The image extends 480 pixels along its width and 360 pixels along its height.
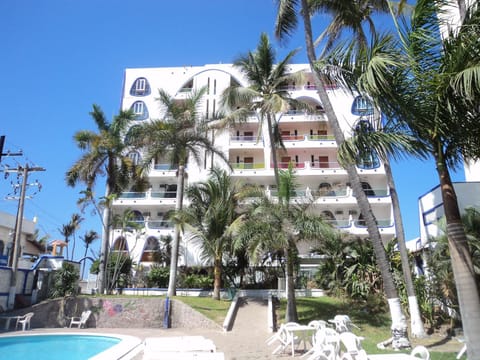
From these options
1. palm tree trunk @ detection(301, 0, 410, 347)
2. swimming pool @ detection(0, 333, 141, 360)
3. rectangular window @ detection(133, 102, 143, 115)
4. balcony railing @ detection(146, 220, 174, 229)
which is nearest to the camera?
palm tree trunk @ detection(301, 0, 410, 347)

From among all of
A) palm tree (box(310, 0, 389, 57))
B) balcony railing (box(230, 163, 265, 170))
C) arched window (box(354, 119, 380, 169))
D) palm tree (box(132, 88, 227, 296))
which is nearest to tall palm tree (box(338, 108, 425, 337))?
arched window (box(354, 119, 380, 169))

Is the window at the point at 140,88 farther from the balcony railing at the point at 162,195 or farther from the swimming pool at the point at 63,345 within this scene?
the swimming pool at the point at 63,345

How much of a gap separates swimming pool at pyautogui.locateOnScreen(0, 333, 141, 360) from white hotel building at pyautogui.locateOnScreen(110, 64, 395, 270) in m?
15.7

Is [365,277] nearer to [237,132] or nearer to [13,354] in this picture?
[13,354]

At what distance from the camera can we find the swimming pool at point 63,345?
43.3 ft

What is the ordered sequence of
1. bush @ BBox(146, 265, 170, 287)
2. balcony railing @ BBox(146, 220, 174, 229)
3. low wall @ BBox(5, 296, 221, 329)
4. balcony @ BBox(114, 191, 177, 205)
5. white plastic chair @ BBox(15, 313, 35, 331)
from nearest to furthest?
white plastic chair @ BBox(15, 313, 35, 331)
low wall @ BBox(5, 296, 221, 329)
bush @ BBox(146, 265, 170, 287)
balcony railing @ BBox(146, 220, 174, 229)
balcony @ BBox(114, 191, 177, 205)

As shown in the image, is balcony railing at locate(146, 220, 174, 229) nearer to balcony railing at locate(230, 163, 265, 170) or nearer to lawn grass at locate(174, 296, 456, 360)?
balcony railing at locate(230, 163, 265, 170)

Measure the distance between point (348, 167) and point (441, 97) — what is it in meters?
4.31

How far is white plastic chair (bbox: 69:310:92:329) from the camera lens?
63.0ft

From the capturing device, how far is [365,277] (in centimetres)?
2025

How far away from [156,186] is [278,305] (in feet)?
71.5

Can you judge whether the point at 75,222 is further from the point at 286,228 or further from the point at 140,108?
the point at 286,228

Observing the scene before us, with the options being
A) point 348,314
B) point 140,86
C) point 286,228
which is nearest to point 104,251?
point 286,228

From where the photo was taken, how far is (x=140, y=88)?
41406mm
